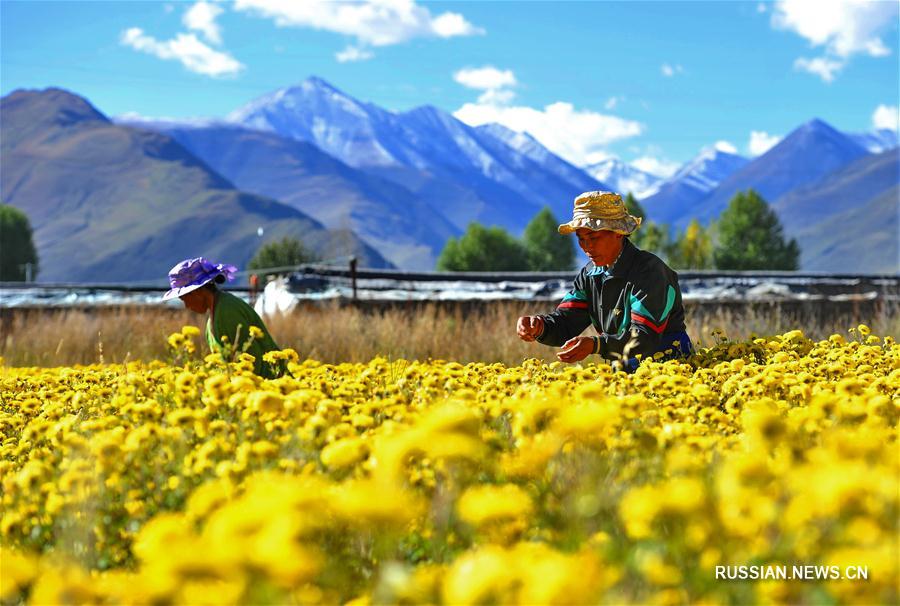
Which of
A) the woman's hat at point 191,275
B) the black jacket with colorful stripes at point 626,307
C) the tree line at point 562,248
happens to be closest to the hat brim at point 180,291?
the woman's hat at point 191,275

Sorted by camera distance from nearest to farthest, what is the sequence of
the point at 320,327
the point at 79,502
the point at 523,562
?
the point at 523,562, the point at 79,502, the point at 320,327

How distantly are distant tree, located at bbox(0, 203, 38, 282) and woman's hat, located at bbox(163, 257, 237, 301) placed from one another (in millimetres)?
112281

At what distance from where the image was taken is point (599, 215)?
18.9ft

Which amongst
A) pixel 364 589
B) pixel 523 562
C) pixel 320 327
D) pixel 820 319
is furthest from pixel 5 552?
pixel 820 319

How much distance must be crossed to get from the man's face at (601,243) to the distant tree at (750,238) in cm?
9303

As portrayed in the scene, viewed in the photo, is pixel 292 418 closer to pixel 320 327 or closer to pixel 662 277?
pixel 662 277

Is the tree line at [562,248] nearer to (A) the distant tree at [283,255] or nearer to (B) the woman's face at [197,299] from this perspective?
(A) the distant tree at [283,255]

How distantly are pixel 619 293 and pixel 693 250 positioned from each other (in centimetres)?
10673

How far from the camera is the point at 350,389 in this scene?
4035 mm

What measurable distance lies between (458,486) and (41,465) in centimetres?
160

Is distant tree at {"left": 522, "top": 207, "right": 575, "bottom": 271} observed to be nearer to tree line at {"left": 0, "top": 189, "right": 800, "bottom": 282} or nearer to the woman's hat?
tree line at {"left": 0, "top": 189, "right": 800, "bottom": 282}

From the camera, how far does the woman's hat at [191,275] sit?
6.32 meters

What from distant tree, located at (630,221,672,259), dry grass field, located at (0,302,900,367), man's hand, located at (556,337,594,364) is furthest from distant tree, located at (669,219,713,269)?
man's hand, located at (556,337,594,364)

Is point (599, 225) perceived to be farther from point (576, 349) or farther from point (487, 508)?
point (487, 508)
